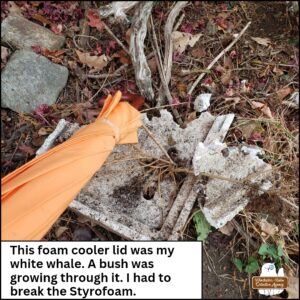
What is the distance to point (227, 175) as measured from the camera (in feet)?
9.59

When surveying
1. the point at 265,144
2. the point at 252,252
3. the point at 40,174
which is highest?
the point at 265,144

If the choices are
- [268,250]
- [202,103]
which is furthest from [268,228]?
[202,103]

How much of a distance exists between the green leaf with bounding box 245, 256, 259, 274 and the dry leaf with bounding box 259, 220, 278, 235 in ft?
0.66

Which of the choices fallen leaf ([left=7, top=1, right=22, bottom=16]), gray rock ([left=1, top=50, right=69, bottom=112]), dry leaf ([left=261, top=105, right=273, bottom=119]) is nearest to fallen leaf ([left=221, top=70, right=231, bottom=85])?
dry leaf ([left=261, top=105, right=273, bottom=119])

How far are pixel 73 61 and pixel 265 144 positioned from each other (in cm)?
163

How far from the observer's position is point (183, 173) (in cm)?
304

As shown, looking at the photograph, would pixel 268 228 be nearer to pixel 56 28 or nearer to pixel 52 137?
pixel 52 137

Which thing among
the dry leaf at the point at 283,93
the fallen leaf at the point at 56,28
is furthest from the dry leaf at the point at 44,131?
the dry leaf at the point at 283,93

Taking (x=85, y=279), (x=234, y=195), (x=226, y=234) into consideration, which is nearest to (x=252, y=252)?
(x=226, y=234)

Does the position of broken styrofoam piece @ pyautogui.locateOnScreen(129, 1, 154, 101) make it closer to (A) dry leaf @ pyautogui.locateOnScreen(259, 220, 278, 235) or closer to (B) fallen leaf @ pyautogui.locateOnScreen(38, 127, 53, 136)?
(B) fallen leaf @ pyautogui.locateOnScreen(38, 127, 53, 136)

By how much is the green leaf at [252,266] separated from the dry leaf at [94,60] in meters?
1.82

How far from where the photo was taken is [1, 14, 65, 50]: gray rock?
3477 millimetres

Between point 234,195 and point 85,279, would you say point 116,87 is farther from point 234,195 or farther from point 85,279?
point 85,279

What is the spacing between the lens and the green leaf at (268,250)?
289cm
